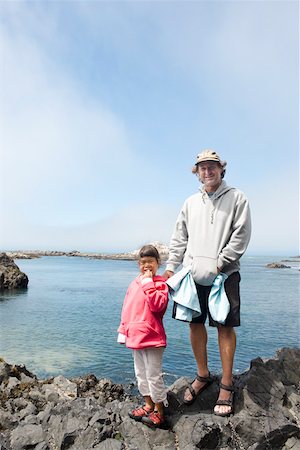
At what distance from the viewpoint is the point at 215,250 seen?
6004mm

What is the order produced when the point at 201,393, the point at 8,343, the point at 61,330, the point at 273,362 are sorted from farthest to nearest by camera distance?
1. the point at 61,330
2. the point at 8,343
3. the point at 273,362
4. the point at 201,393

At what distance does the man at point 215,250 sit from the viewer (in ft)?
19.3

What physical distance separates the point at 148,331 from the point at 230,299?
147 centimetres

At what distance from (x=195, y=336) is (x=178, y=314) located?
0.61m

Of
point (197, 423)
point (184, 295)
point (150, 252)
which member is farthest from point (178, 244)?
point (197, 423)

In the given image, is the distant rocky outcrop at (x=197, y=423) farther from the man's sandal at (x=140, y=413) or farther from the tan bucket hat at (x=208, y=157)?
the tan bucket hat at (x=208, y=157)

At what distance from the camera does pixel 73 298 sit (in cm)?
4097

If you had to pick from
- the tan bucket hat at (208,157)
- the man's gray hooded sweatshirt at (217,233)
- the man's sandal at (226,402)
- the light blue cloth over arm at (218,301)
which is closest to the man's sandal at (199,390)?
the man's sandal at (226,402)

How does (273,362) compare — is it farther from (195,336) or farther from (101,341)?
(101,341)

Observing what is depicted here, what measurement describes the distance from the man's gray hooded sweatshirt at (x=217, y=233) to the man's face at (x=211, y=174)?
114 millimetres

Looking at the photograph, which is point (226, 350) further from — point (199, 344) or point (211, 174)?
point (211, 174)

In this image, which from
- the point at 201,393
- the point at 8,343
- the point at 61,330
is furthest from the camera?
the point at 61,330

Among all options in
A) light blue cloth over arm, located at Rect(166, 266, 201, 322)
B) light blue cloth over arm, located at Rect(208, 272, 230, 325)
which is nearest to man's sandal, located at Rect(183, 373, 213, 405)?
light blue cloth over arm, located at Rect(166, 266, 201, 322)

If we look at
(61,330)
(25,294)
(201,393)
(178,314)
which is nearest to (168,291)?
(178,314)
